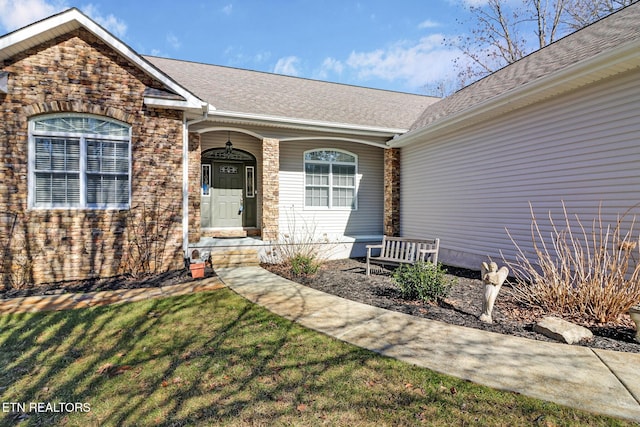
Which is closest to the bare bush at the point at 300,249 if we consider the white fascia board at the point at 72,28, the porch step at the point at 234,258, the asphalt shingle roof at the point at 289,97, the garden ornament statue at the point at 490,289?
the porch step at the point at 234,258

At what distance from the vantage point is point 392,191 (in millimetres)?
10609

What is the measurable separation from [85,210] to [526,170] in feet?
29.9

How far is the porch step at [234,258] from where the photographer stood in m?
7.90

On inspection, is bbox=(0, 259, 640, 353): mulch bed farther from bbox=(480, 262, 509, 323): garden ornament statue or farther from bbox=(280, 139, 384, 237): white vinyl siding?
bbox=(280, 139, 384, 237): white vinyl siding

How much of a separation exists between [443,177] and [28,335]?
8.87m

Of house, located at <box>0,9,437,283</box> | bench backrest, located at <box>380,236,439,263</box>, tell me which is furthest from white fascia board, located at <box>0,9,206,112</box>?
bench backrest, located at <box>380,236,439,263</box>

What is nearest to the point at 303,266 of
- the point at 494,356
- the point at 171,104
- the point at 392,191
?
the point at 494,356

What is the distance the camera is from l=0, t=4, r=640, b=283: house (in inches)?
217

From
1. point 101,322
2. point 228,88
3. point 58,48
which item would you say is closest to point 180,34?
point 228,88

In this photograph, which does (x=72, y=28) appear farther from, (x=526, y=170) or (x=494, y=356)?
(x=526, y=170)

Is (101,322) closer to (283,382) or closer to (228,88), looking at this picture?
(283,382)

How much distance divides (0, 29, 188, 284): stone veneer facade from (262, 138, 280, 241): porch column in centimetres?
231

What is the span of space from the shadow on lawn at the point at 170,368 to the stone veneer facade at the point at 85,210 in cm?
222

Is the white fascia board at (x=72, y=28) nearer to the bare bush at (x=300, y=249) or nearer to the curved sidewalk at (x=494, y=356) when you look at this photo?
the bare bush at (x=300, y=249)
